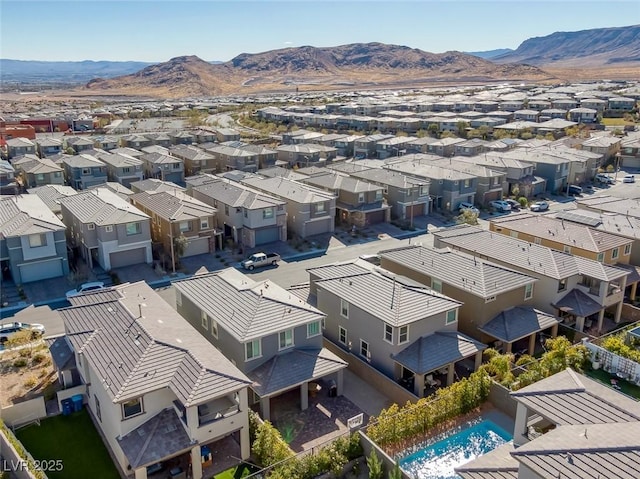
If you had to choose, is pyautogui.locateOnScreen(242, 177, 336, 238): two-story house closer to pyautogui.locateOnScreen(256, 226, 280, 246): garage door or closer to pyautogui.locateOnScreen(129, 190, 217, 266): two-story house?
pyautogui.locateOnScreen(256, 226, 280, 246): garage door

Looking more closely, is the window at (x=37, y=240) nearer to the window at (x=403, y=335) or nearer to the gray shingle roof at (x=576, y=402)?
the window at (x=403, y=335)

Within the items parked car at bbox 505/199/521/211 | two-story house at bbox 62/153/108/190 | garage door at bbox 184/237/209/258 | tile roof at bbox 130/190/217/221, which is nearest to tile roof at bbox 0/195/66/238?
tile roof at bbox 130/190/217/221

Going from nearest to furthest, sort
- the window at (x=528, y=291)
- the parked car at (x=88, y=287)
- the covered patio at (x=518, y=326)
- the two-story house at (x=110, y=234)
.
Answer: the covered patio at (x=518, y=326) < the window at (x=528, y=291) < the parked car at (x=88, y=287) < the two-story house at (x=110, y=234)

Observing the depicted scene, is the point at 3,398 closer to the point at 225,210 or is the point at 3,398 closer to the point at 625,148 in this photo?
the point at 225,210

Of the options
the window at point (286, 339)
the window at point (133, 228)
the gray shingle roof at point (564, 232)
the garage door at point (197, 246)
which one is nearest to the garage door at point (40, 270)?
the window at point (133, 228)

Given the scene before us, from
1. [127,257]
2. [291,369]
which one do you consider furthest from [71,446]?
[127,257]
